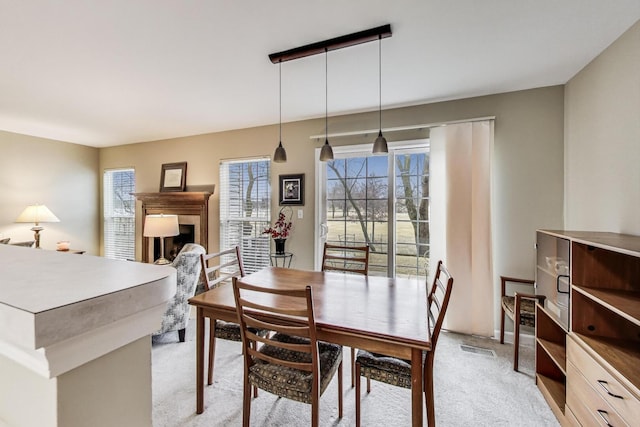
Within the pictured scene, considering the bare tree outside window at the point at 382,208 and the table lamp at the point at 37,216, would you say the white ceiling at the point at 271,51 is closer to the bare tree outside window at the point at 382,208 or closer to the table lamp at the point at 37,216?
the bare tree outside window at the point at 382,208

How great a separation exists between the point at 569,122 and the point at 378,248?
2.12m

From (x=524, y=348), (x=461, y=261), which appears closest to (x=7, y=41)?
(x=461, y=261)

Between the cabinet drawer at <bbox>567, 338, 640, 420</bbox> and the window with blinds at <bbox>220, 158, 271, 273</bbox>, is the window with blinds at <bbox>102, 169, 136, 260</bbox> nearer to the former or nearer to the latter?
the window with blinds at <bbox>220, 158, 271, 273</bbox>

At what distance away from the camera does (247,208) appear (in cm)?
414

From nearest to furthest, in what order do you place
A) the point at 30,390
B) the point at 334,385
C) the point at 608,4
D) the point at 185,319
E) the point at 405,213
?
the point at 30,390
the point at 608,4
the point at 334,385
the point at 185,319
the point at 405,213

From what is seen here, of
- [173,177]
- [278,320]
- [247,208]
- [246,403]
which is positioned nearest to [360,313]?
[278,320]

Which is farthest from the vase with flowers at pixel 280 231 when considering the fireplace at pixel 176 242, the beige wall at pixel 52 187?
the beige wall at pixel 52 187

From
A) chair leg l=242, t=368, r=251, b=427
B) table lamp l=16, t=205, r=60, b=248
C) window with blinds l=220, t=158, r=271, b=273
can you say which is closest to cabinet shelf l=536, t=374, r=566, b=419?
chair leg l=242, t=368, r=251, b=427

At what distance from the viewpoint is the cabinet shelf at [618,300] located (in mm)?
1258

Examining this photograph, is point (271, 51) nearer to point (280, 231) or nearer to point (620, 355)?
point (280, 231)

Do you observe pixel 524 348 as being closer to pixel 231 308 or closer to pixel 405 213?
pixel 405 213

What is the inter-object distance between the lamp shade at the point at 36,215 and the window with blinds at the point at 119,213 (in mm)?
923

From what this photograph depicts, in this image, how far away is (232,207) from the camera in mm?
4234

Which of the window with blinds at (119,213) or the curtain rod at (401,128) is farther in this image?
the window with blinds at (119,213)
